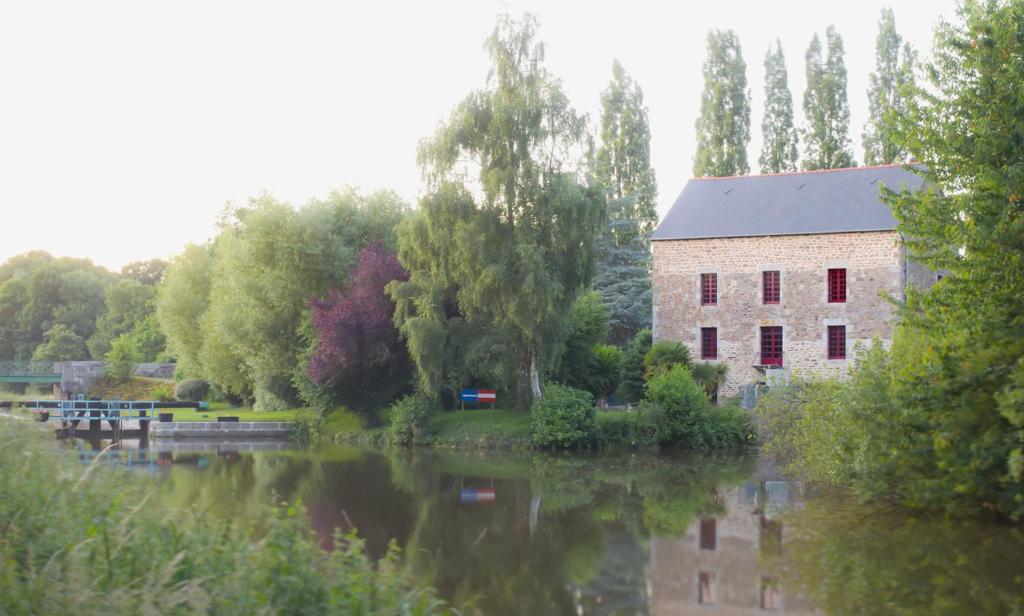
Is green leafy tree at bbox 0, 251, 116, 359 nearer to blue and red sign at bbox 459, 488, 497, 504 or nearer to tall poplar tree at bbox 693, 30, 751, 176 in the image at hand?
tall poplar tree at bbox 693, 30, 751, 176

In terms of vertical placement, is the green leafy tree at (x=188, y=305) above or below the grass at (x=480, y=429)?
above

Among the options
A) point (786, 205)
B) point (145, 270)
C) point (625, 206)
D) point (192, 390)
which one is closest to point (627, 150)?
point (625, 206)

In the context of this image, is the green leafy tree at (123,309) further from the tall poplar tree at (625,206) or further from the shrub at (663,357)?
the shrub at (663,357)

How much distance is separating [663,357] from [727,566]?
55.5ft

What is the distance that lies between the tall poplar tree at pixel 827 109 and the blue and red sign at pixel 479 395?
55.0ft

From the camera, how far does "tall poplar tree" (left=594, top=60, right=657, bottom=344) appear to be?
1435 inches

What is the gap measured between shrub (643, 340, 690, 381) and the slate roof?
343 cm

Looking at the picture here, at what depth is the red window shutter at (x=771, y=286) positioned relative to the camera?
28.4 metres

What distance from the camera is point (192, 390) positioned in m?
37.3

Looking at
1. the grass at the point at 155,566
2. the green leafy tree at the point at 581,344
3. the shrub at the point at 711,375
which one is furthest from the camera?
the green leafy tree at the point at 581,344

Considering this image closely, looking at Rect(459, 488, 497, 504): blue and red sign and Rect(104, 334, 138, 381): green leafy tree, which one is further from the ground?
Rect(104, 334, 138, 381): green leafy tree

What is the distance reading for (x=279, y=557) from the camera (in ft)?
18.6

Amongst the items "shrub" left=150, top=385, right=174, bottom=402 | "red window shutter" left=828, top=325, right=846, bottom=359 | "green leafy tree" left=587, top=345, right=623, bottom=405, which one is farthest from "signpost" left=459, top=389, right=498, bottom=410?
"shrub" left=150, top=385, right=174, bottom=402

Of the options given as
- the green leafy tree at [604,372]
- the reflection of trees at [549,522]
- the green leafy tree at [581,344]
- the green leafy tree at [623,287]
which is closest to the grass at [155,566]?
the reflection of trees at [549,522]
